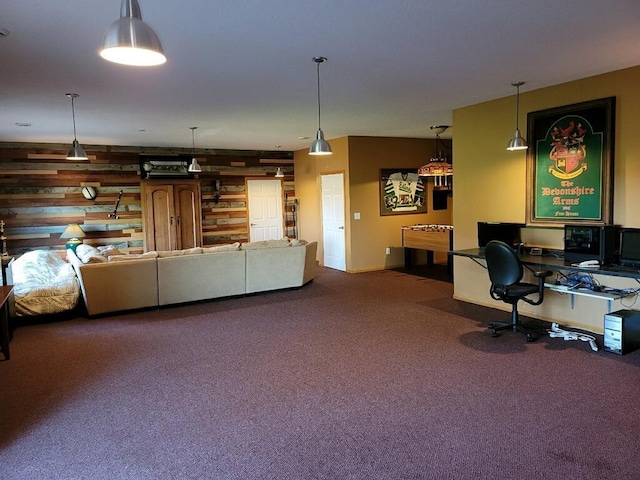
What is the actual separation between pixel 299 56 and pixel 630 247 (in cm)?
340

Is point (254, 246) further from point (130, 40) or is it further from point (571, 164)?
point (130, 40)

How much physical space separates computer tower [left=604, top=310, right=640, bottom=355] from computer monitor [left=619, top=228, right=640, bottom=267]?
47 centimetres

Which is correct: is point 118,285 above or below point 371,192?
below

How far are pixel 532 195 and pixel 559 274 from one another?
935 mm

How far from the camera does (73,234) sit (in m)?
8.05

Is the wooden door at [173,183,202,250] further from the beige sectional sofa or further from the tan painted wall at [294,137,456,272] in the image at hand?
the beige sectional sofa

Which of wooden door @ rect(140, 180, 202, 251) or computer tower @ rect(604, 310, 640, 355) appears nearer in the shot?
computer tower @ rect(604, 310, 640, 355)

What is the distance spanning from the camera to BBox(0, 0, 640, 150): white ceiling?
2764 mm

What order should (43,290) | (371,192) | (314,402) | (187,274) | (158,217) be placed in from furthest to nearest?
(158,217) < (371,192) < (187,274) < (43,290) < (314,402)

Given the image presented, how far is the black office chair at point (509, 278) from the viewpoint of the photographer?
440 cm

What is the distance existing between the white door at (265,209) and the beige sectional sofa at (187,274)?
3.25 meters

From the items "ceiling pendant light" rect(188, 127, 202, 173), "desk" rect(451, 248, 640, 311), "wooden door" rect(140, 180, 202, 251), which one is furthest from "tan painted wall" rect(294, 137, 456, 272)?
"desk" rect(451, 248, 640, 311)

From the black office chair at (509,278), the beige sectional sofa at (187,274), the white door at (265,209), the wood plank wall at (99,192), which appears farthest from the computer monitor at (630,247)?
the wood plank wall at (99,192)

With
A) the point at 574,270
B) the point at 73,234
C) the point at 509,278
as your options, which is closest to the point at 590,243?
the point at 574,270
